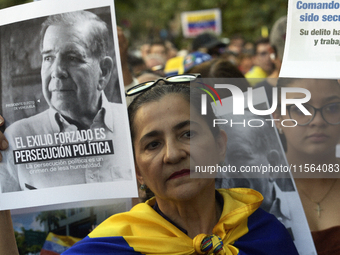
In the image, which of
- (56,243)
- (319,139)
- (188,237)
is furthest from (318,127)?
(56,243)

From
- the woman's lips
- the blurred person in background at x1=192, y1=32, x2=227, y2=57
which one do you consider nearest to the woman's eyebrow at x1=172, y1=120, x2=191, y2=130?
the woman's lips

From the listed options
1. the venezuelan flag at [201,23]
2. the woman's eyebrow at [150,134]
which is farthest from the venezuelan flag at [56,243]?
the venezuelan flag at [201,23]

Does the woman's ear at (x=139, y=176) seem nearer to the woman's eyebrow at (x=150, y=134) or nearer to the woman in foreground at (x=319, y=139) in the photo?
the woman's eyebrow at (x=150, y=134)

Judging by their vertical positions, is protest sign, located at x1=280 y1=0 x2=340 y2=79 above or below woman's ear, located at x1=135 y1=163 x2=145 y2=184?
above

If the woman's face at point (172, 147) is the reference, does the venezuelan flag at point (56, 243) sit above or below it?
below

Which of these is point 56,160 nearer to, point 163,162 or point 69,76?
point 69,76

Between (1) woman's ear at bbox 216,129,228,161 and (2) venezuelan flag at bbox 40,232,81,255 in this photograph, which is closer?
(1) woman's ear at bbox 216,129,228,161

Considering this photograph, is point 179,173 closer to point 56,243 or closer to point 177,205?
point 177,205

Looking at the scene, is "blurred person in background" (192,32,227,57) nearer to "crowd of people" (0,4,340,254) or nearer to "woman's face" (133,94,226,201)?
"crowd of people" (0,4,340,254)

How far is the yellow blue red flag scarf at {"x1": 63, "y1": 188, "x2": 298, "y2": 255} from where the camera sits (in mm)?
1881

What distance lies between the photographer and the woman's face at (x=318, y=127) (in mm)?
2080

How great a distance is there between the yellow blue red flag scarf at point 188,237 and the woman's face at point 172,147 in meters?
0.15

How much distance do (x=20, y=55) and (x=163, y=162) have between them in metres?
0.88

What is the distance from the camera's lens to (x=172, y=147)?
1865 millimetres
